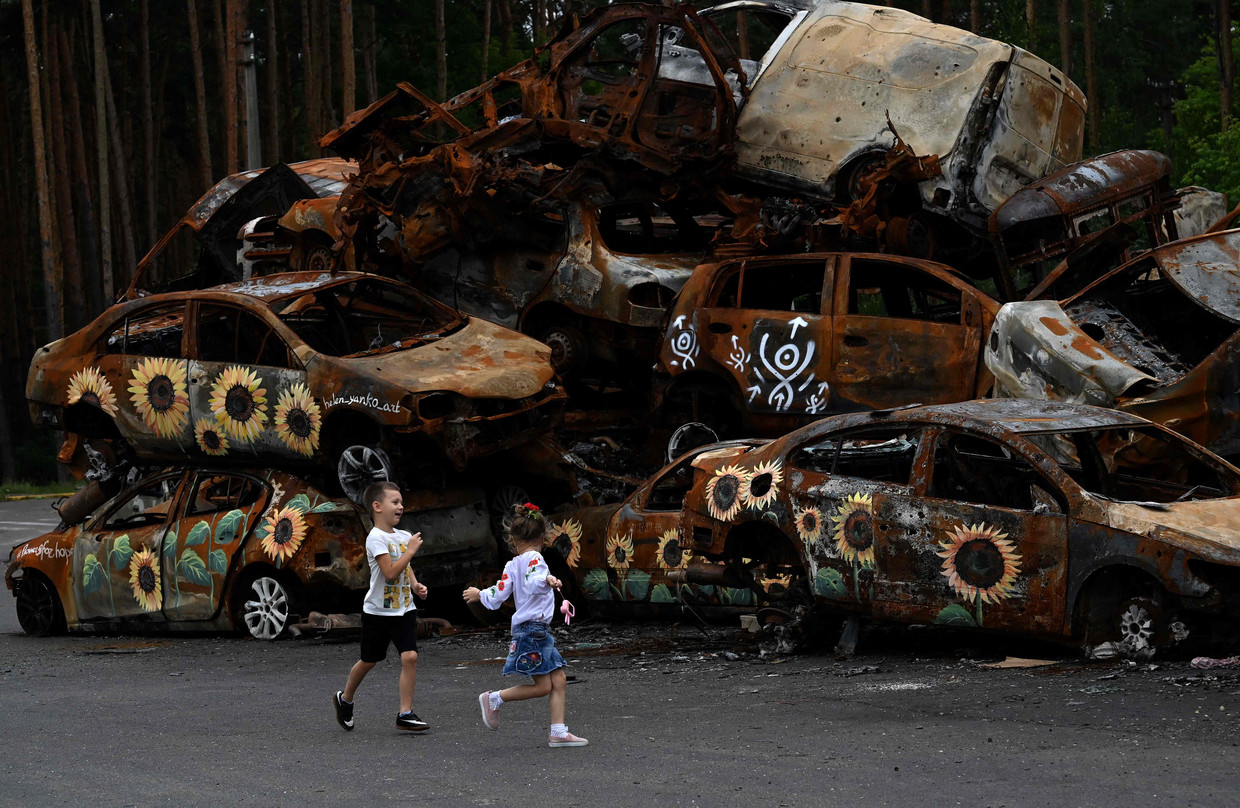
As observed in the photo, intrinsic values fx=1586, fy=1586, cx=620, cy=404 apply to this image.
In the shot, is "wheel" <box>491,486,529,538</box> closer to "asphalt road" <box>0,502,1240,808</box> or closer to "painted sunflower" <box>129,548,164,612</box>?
"asphalt road" <box>0,502,1240,808</box>

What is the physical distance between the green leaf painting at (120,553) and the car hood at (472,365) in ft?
7.53

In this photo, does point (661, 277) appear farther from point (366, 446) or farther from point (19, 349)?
point (19, 349)

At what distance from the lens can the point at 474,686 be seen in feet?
30.5

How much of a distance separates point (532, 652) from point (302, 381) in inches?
195

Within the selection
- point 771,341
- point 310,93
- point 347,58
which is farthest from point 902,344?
point 310,93

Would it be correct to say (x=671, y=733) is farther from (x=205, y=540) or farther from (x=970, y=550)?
(x=205, y=540)

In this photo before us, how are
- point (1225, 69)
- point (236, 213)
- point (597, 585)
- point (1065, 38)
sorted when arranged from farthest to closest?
1. point (1065, 38)
2. point (1225, 69)
3. point (236, 213)
4. point (597, 585)

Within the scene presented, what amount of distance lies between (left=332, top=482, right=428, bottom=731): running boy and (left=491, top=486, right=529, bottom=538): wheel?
4293 mm

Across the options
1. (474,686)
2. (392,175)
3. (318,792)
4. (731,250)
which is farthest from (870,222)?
(318,792)

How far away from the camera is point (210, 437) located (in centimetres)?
1204

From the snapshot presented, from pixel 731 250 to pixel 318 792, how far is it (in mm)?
8149

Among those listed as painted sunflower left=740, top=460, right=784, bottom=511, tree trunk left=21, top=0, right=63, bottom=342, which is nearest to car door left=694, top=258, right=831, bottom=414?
painted sunflower left=740, top=460, right=784, bottom=511

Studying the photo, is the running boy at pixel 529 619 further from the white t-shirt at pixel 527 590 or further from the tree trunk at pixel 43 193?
the tree trunk at pixel 43 193

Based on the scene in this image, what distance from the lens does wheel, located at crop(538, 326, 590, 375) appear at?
585 inches
